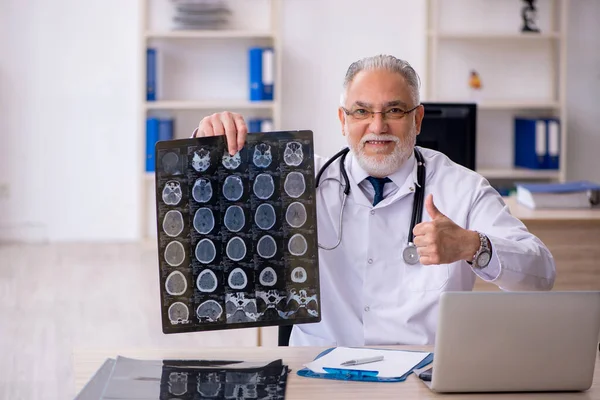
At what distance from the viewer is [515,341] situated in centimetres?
144

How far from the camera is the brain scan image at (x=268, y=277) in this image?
180 cm

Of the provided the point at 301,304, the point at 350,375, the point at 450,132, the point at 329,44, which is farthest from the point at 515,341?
the point at 329,44

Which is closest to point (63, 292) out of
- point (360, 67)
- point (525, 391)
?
point (360, 67)

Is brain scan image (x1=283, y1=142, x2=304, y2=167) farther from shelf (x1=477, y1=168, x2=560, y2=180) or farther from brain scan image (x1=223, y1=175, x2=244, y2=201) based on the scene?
shelf (x1=477, y1=168, x2=560, y2=180)

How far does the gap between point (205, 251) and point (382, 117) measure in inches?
22.9

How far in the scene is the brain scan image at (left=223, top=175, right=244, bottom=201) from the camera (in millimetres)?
1799

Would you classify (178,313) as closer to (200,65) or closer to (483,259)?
(483,259)

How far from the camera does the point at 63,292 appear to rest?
473cm

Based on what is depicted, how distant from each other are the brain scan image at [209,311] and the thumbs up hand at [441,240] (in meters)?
0.41

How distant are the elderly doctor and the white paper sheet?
0.26 m

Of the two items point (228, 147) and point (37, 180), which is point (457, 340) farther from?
point (37, 180)

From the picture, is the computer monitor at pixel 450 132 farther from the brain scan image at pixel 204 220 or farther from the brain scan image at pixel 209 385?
the brain scan image at pixel 209 385

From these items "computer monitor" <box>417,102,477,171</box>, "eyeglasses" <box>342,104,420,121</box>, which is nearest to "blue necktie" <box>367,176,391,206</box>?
"eyeglasses" <box>342,104,420,121</box>

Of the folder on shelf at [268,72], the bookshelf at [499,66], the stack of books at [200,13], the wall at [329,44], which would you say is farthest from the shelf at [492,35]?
the stack of books at [200,13]
